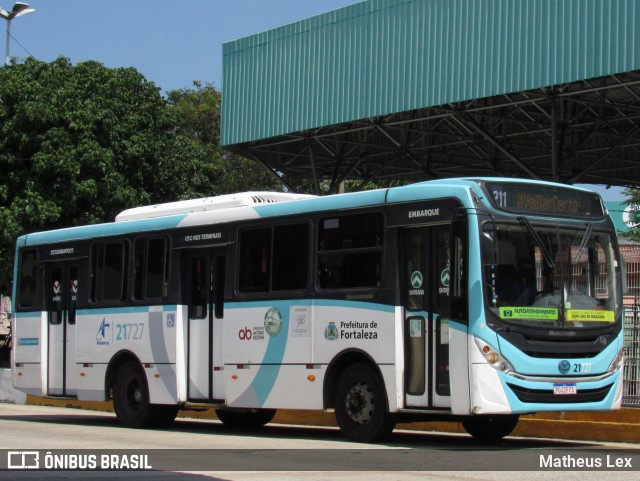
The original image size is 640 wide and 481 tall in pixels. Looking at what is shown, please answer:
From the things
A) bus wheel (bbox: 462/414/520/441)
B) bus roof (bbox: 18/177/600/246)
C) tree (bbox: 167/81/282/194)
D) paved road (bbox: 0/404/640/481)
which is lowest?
paved road (bbox: 0/404/640/481)

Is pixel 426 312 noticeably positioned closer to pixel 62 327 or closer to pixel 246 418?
pixel 246 418

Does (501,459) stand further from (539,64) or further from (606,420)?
(539,64)

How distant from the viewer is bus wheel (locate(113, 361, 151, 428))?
17.3 meters

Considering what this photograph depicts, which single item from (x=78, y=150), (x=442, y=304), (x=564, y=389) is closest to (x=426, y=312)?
(x=442, y=304)

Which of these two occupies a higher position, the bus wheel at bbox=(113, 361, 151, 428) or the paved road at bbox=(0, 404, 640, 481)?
the bus wheel at bbox=(113, 361, 151, 428)

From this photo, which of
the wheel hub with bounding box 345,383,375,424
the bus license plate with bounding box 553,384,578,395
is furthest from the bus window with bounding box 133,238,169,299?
the bus license plate with bounding box 553,384,578,395

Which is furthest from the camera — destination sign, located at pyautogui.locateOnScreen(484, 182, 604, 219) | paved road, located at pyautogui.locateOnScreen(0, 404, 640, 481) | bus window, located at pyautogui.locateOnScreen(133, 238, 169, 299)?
bus window, located at pyautogui.locateOnScreen(133, 238, 169, 299)

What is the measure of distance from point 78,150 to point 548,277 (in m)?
20.8

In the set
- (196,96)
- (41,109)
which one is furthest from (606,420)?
(196,96)

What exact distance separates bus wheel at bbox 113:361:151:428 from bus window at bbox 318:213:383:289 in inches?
179

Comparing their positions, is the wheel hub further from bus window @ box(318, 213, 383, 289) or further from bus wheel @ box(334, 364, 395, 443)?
bus window @ box(318, 213, 383, 289)

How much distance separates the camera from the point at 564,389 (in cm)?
1252

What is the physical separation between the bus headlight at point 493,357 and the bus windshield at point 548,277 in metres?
0.36

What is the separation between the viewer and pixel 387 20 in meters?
25.2
